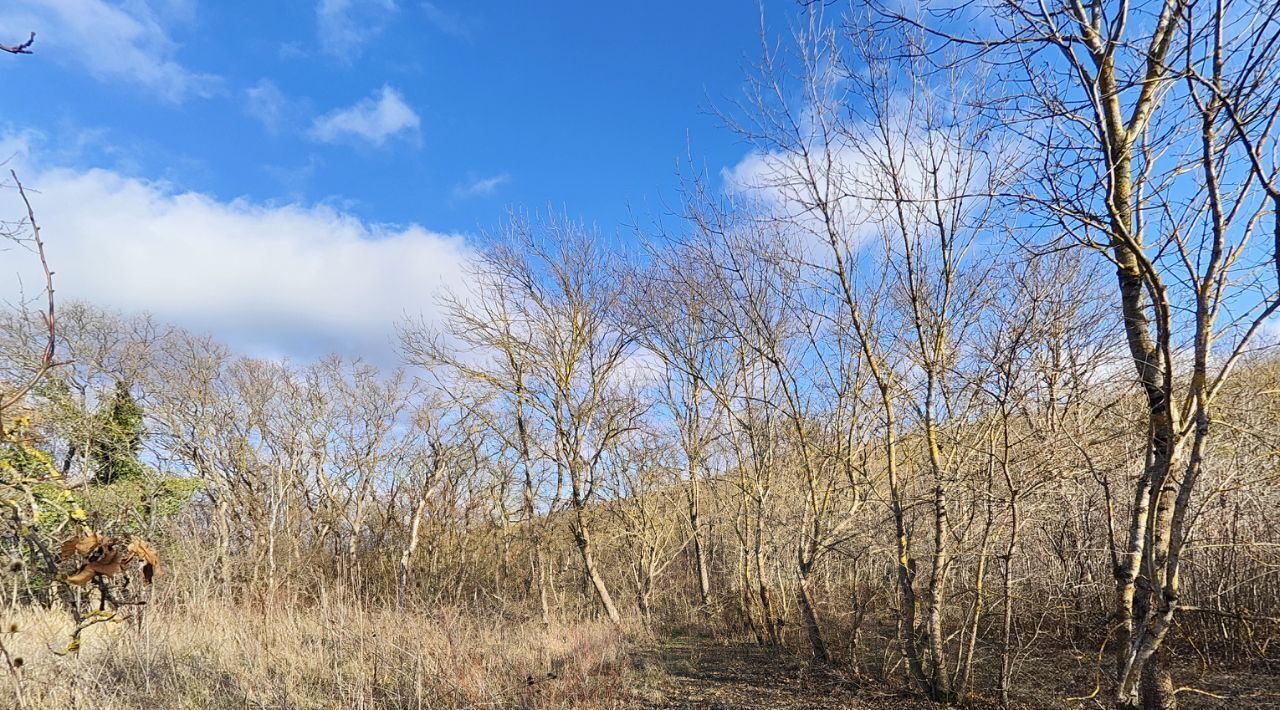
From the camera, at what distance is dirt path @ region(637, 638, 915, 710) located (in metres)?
5.84

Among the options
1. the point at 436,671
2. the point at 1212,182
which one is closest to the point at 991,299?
the point at 1212,182

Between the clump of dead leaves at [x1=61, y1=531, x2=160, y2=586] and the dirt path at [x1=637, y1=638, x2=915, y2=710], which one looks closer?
the clump of dead leaves at [x1=61, y1=531, x2=160, y2=586]

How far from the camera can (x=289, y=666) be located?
5711mm

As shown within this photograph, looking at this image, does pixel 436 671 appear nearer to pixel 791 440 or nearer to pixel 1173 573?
pixel 1173 573

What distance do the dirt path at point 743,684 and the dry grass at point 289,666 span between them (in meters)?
0.61

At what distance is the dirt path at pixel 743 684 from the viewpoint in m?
5.84

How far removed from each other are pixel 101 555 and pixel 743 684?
6326 millimetres

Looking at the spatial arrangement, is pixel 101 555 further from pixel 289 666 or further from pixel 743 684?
pixel 743 684

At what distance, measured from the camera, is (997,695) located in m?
5.15

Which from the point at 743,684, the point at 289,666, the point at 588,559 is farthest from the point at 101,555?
the point at 588,559

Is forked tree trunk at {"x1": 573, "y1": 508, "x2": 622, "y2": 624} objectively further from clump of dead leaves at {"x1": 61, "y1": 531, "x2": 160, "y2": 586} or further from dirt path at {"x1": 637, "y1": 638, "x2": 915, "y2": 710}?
clump of dead leaves at {"x1": 61, "y1": 531, "x2": 160, "y2": 586}

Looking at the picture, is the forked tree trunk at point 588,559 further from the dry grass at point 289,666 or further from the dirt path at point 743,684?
the dry grass at point 289,666

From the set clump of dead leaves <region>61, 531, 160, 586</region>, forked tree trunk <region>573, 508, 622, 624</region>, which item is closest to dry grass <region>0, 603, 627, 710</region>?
clump of dead leaves <region>61, 531, 160, 586</region>

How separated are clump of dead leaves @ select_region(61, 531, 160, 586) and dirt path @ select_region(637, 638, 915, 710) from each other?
16.3ft
